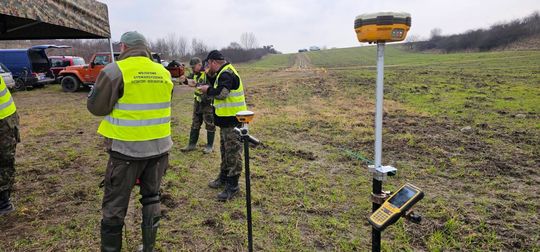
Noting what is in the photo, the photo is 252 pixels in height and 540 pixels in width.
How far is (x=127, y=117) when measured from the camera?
2561mm

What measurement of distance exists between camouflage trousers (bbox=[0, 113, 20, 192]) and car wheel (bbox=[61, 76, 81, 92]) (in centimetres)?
1363

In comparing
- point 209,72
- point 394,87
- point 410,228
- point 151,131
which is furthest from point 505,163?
point 394,87

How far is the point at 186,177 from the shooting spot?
5.03 m

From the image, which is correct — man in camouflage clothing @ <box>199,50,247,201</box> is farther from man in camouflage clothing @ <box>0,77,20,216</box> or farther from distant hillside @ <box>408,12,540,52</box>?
distant hillside @ <box>408,12,540,52</box>

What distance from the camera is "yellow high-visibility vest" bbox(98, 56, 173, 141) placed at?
2520 millimetres

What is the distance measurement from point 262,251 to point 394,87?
13040 millimetres

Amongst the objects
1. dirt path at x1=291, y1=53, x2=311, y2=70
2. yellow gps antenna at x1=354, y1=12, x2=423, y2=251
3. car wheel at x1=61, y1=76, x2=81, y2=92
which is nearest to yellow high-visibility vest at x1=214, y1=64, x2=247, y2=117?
yellow gps antenna at x1=354, y1=12, x2=423, y2=251

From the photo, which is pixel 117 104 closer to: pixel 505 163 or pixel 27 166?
pixel 27 166

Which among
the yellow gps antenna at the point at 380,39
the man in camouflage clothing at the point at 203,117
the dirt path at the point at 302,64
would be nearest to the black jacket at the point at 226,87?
the man in camouflage clothing at the point at 203,117

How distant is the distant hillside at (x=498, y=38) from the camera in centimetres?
4666

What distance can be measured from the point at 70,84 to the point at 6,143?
1409 cm

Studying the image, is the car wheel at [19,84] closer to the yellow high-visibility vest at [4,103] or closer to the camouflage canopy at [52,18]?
the camouflage canopy at [52,18]

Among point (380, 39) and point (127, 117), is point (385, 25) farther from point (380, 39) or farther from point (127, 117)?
point (127, 117)

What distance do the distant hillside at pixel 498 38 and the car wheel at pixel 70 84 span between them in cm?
4987
